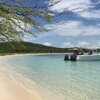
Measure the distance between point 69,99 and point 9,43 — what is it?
A: 35.3 feet

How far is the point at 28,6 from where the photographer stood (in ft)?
16.8

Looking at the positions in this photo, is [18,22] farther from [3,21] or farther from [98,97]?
[98,97]

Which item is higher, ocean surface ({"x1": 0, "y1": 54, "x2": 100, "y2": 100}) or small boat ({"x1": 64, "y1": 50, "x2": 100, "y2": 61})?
small boat ({"x1": 64, "y1": 50, "x2": 100, "y2": 61})

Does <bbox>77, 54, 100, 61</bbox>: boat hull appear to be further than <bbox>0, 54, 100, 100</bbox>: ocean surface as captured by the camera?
Yes

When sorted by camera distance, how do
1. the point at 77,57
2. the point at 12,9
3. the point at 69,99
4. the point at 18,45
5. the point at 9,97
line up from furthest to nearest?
the point at 77,57, the point at 69,99, the point at 9,97, the point at 18,45, the point at 12,9

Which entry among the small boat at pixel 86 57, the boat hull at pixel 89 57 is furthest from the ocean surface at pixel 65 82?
the small boat at pixel 86 57

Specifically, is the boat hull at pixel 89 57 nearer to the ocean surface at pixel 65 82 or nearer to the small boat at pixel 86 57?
the small boat at pixel 86 57

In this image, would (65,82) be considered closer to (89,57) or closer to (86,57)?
(86,57)

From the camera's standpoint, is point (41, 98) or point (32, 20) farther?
point (41, 98)

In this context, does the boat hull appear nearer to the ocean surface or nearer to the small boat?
the small boat

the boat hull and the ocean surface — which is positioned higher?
the boat hull

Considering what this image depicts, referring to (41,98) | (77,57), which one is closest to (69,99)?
(41,98)

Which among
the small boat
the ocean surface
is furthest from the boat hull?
the ocean surface

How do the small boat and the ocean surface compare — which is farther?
the small boat
